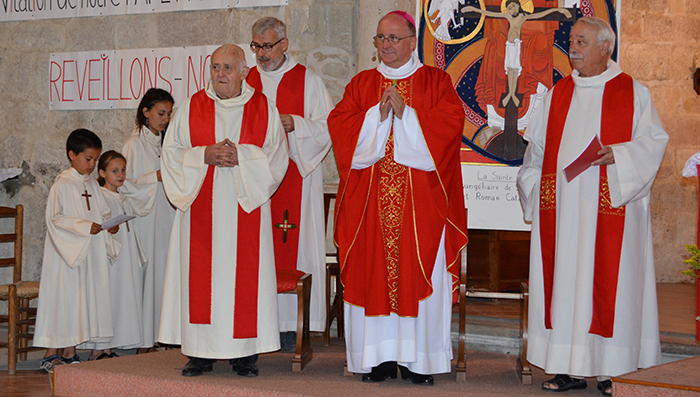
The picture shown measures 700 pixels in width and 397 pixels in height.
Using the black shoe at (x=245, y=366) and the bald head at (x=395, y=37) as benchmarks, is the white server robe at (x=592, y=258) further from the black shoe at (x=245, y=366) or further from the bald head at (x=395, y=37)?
the black shoe at (x=245, y=366)

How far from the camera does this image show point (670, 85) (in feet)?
28.2

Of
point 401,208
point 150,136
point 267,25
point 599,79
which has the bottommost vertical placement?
point 401,208

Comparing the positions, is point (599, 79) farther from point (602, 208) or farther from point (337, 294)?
point (337, 294)

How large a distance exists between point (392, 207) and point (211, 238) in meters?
1.04

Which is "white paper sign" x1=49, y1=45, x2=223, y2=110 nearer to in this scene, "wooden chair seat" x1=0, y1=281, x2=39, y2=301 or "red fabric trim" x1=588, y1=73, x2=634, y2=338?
"wooden chair seat" x1=0, y1=281, x2=39, y2=301

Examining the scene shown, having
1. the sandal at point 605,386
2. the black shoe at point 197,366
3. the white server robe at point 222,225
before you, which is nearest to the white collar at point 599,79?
the sandal at point 605,386

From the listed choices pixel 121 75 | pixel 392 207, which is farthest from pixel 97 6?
pixel 392 207

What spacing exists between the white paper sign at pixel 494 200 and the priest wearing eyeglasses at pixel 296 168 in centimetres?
118

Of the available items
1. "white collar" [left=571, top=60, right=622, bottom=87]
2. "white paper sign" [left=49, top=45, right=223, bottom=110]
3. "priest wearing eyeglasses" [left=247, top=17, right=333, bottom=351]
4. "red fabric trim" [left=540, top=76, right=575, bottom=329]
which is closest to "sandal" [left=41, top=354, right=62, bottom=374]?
"priest wearing eyeglasses" [left=247, top=17, right=333, bottom=351]

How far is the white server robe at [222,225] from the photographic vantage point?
412 centimetres

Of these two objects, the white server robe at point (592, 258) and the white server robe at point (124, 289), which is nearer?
the white server robe at point (592, 258)

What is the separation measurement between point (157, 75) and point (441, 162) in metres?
3.65

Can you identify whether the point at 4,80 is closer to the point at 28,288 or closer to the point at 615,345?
the point at 28,288

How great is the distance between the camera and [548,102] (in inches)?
171
